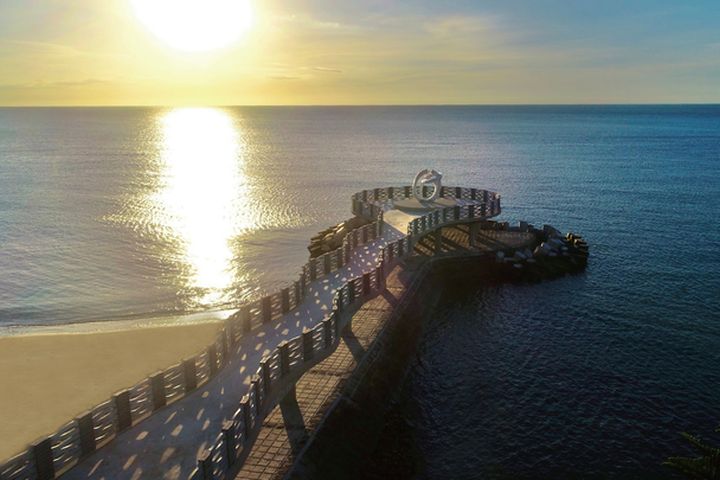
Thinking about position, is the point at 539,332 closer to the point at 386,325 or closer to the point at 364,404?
the point at 386,325


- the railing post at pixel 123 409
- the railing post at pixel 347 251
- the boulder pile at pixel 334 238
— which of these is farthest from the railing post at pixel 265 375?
the boulder pile at pixel 334 238

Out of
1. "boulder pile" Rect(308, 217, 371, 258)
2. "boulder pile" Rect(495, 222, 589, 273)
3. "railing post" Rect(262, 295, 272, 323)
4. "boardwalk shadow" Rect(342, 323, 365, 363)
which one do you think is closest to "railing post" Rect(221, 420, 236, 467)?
"railing post" Rect(262, 295, 272, 323)

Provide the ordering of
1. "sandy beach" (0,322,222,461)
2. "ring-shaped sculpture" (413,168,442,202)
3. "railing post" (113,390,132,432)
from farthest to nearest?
"ring-shaped sculpture" (413,168,442,202), "sandy beach" (0,322,222,461), "railing post" (113,390,132,432)

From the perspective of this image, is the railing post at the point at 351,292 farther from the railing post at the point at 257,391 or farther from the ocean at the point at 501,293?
the railing post at the point at 257,391

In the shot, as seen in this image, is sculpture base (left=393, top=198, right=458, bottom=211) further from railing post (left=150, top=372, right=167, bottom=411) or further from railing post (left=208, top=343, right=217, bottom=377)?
railing post (left=150, top=372, right=167, bottom=411)

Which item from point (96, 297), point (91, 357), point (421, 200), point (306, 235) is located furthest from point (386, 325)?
point (306, 235)

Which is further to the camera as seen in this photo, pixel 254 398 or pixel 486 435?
pixel 486 435
